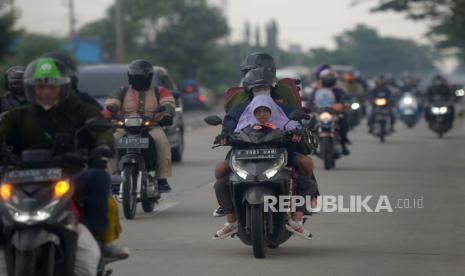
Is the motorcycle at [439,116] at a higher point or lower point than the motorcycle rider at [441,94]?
lower

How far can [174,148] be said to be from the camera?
938 inches

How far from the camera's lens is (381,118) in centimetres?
3225

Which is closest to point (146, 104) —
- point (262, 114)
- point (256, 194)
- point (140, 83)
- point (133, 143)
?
point (140, 83)

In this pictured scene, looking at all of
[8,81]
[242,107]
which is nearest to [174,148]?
[8,81]

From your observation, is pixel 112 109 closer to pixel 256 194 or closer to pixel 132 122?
pixel 132 122

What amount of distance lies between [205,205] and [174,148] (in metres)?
7.52

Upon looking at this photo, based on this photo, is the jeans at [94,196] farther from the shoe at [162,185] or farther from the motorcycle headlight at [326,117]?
the motorcycle headlight at [326,117]

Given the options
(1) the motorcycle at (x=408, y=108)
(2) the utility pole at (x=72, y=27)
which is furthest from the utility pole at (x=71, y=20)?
(1) the motorcycle at (x=408, y=108)

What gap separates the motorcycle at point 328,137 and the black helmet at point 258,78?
10.2 meters

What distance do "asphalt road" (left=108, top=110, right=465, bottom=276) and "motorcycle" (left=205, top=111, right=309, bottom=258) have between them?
0.75 feet

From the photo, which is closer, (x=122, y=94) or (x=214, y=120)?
(x=214, y=120)

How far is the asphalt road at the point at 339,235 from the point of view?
1084 cm

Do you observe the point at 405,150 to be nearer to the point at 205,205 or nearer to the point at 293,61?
the point at 205,205

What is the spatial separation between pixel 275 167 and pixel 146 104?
449 cm
